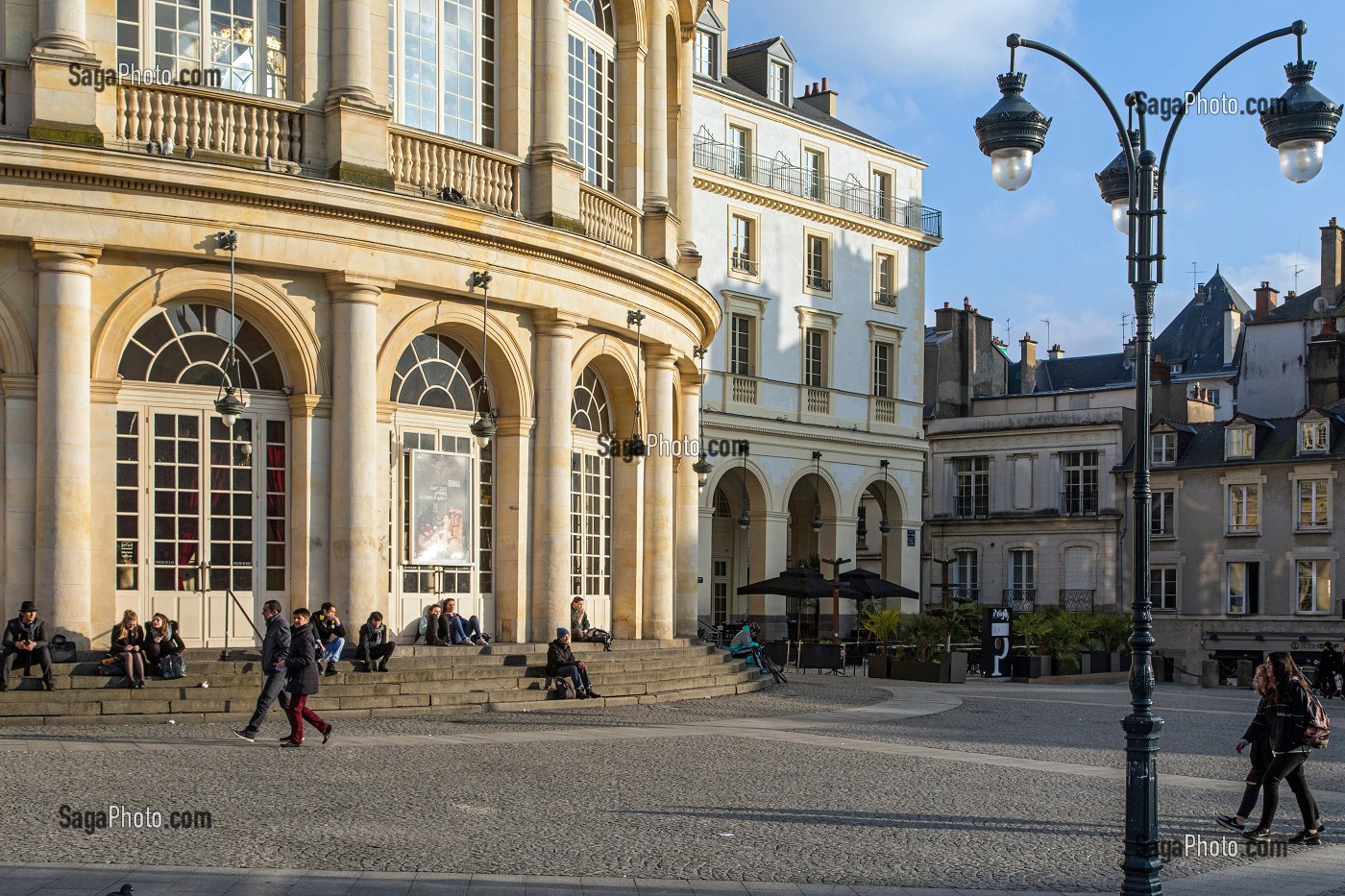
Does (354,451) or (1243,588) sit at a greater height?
(354,451)

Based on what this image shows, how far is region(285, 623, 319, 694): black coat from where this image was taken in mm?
17312

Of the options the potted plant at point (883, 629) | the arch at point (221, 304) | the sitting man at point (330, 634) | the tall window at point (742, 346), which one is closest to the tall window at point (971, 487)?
the tall window at point (742, 346)

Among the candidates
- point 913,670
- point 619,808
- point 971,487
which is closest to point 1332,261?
point 971,487

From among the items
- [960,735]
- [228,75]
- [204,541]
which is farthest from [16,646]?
[960,735]

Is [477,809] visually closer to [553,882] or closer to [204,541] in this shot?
[553,882]

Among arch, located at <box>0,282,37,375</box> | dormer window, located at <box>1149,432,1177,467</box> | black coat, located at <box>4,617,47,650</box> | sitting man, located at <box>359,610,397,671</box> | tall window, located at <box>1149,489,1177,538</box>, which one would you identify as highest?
arch, located at <box>0,282,37,375</box>

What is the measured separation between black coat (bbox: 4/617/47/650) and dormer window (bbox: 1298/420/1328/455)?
46421mm

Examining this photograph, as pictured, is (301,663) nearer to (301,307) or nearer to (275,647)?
(275,647)

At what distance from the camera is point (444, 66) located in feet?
82.0

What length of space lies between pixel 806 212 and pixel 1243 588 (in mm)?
21046

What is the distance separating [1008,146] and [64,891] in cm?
841

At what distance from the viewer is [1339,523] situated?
5466cm

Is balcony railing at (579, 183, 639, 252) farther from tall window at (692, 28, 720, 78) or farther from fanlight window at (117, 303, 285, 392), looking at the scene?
tall window at (692, 28, 720, 78)

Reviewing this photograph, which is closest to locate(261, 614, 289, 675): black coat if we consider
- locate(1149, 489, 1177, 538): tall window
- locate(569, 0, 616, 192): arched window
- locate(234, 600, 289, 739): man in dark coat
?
locate(234, 600, 289, 739): man in dark coat
